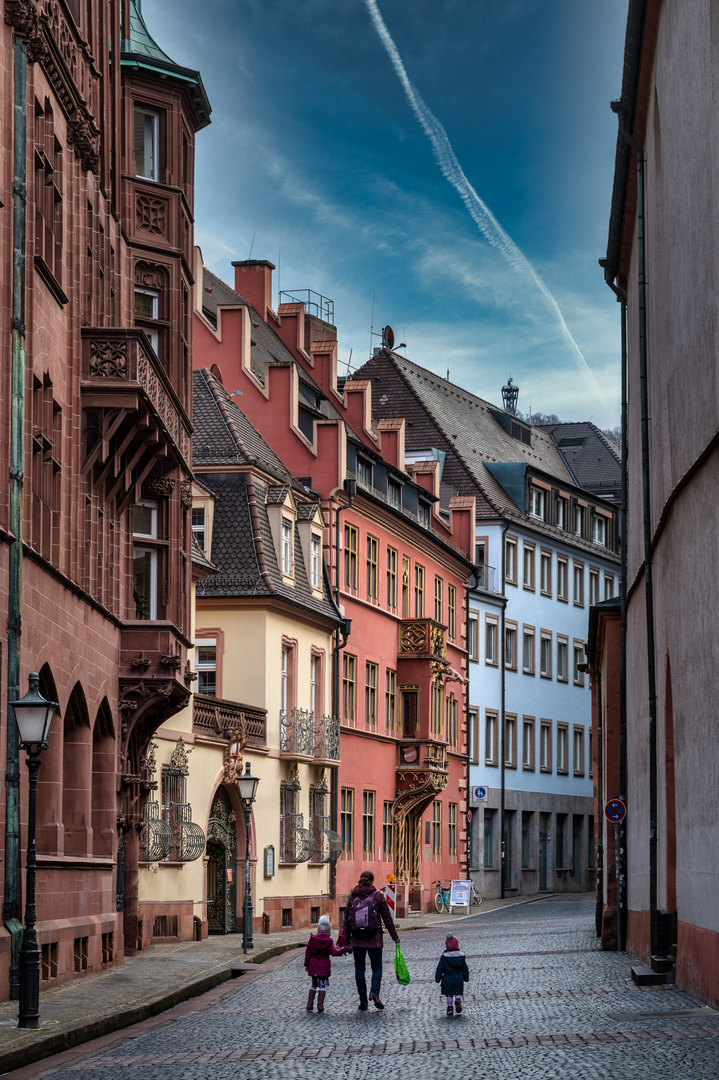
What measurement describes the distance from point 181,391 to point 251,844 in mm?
11548

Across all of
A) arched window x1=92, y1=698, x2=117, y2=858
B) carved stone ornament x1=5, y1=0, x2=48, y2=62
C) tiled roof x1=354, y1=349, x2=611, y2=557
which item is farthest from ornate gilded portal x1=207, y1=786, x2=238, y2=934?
tiled roof x1=354, y1=349, x2=611, y2=557

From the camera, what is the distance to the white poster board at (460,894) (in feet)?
169

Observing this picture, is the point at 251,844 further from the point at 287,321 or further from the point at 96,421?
the point at 287,321

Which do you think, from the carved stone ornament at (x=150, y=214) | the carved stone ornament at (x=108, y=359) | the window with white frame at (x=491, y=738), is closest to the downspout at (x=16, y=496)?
the carved stone ornament at (x=108, y=359)

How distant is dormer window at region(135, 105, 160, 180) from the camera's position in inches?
1182

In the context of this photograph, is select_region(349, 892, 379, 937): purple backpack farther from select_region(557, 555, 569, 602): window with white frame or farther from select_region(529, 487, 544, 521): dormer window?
select_region(557, 555, 569, 602): window with white frame

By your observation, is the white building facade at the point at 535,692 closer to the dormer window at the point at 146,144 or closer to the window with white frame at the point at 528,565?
the window with white frame at the point at 528,565

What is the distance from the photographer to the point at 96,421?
24.9 m

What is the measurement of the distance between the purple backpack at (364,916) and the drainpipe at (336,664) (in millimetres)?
24784

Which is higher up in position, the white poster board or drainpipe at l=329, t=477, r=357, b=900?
drainpipe at l=329, t=477, r=357, b=900

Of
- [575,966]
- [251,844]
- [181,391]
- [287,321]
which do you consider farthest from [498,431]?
[575,966]

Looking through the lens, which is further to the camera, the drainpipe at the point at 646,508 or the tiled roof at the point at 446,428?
the tiled roof at the point at 446,428

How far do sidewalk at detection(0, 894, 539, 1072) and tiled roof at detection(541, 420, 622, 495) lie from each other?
50.7 m

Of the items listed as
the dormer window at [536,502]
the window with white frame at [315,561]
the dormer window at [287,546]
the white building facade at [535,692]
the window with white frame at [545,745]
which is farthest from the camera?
the dormer window at [536,502]
